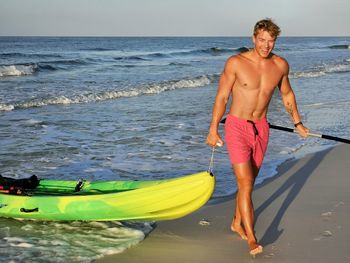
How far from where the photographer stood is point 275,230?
15.7 feet

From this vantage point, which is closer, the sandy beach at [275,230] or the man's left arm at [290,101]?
the sandy beach at [275,230]

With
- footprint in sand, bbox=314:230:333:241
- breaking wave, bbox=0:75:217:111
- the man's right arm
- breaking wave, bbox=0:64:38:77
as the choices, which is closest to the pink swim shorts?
the man's right arm

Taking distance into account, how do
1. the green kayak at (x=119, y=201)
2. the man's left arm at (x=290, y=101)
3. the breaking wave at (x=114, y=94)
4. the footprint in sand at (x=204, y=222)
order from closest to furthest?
the green kayak at (x=119, y=201) → the man's left arm at (x=290, y=101) → the footprint in sand at (x=204, y=222) → the breaking wave at (x=114, y=94)

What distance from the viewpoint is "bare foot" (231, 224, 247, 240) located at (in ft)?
14.9

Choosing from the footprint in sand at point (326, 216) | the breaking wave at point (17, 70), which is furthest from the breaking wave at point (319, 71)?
the footprint in sand at point (326, 216)

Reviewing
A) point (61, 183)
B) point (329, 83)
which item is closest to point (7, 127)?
point (61, 183)

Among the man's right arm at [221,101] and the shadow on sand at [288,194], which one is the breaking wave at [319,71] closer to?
the shadow on sand at [288,194]

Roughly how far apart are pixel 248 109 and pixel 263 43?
0.55 m

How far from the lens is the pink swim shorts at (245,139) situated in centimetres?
416

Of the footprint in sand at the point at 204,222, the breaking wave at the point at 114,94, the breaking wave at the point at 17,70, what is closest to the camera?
the footprint in sand at the point at 204,222

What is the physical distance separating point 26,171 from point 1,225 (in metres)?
2.07

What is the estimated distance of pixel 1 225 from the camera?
4.99 metres

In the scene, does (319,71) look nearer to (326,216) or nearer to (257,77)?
(326,216)

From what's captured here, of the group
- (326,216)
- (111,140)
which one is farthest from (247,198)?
(111,140)
